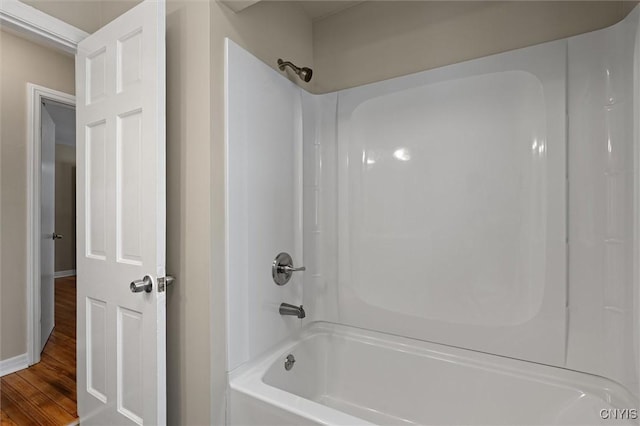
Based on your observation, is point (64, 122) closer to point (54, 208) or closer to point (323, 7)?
point (54, 208)

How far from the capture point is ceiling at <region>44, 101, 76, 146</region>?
3.38 meters

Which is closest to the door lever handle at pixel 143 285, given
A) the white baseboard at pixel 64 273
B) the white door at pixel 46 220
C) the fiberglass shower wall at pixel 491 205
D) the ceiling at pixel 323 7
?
the fiberglass shower wall at pixel 491 205

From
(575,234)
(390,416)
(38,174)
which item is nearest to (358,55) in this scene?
(575,234)

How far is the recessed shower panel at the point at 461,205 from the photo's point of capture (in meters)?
1.41

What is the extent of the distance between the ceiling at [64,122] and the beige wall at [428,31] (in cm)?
270

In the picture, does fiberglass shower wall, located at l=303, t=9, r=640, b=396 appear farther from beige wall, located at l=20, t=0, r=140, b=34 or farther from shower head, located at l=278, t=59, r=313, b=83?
beige wall, located at l=20, t=0, r=140, b=34

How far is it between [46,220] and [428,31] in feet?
10.6

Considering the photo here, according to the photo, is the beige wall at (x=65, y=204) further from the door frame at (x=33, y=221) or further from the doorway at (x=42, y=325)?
the door frame at (x=33, y=221)

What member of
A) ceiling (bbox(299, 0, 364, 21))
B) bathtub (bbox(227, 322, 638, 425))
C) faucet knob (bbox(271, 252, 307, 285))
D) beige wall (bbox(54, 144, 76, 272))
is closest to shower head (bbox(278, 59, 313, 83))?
ceiling (bbox(299, 0, 364, 21))

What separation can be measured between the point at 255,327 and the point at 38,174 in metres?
2.28

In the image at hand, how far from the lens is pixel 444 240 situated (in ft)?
5.35

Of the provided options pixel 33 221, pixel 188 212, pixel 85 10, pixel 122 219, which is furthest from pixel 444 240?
pixel 33 221

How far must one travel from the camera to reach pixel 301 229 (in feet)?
6.12

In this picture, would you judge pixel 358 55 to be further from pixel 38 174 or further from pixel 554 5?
pixel 38 174
